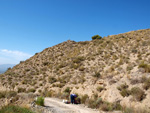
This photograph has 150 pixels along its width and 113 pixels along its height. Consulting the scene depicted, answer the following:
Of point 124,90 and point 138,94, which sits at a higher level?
point 124,90

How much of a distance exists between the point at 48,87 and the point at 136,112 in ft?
39.9

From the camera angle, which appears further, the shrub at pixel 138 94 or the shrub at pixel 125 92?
the shrub at pixel 125 92

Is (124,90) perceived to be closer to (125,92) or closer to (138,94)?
(125,92)

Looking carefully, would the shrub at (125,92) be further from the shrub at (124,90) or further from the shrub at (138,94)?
the shrub at (138,94)

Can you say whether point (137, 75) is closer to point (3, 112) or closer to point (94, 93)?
point (94, 93)

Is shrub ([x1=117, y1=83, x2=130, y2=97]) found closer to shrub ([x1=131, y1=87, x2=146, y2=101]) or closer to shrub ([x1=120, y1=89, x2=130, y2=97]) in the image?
shrub ([x1=120, y1=89, x2=130, y2=97])

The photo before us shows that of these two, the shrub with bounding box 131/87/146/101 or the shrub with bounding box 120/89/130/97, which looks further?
the shrub with bounding box 120/89/130/97

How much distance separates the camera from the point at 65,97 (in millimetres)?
12656

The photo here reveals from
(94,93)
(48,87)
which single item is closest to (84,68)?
(48,87)

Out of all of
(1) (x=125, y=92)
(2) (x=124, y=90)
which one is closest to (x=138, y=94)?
(1) (x=125, y=92)

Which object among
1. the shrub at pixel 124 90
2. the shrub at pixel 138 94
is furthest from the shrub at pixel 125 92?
the shrub at pixel 138 94

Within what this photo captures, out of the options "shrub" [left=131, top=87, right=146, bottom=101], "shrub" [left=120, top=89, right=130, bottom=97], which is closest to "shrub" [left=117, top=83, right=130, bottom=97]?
"shrub" [left=120, top=89, right=130, bottom=97]

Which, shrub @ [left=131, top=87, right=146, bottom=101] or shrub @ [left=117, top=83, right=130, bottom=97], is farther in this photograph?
shrub @ [left=117, top=83, right=130, bottom=97]

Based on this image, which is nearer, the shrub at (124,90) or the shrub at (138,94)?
the shrub at (138,94)
